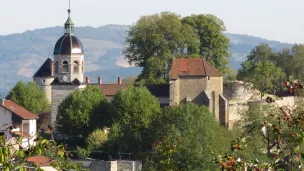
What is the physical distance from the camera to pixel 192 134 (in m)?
46.8

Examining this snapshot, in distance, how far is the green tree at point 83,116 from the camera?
57.0m

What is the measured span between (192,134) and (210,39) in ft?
74.7

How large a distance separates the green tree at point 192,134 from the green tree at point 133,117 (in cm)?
105

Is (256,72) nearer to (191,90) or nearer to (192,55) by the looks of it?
(192,55)

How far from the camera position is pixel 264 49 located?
79062mm

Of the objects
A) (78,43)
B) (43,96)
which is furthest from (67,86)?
(43,96)

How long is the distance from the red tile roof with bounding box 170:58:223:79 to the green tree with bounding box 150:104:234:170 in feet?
26.0

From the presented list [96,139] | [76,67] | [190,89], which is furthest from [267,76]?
[96,139]

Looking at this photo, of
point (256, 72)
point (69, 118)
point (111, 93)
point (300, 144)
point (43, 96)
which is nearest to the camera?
point (300, 144)

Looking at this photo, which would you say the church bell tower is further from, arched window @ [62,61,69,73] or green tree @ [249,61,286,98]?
green tree @ [249,61,286,98]

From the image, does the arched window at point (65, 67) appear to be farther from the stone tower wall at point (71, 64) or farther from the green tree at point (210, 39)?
the green tree at point (210, 39)

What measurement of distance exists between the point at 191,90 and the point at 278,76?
34.6 feet

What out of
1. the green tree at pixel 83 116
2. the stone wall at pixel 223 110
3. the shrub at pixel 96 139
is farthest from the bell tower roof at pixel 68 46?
the shrub at pixel 96 139

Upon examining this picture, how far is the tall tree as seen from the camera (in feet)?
219
